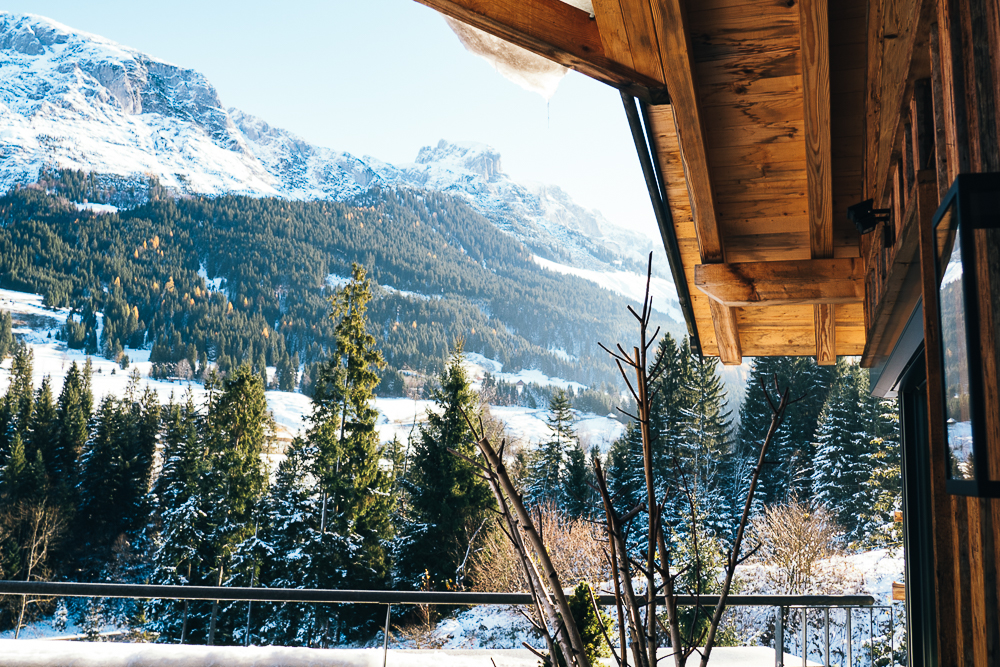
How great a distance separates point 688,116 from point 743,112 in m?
0.27

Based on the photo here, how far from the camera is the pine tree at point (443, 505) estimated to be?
18766 mm

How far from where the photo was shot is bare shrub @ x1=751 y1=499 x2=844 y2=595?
17438 mm

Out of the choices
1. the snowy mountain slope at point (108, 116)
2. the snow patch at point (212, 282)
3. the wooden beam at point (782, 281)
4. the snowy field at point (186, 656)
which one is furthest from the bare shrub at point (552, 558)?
Answer: the snowy mountain slope at point (108, 116)

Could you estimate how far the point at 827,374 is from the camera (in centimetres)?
2764

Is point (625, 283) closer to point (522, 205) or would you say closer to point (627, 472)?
point (522, 205)

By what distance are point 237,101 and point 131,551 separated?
160 meters

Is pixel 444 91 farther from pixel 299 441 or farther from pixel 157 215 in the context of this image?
pixel 299 441

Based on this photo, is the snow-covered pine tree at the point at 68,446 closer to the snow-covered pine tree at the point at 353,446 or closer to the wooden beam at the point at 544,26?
the snow-covered pine tree at the point at 353,446

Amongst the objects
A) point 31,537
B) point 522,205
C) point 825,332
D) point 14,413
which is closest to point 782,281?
point 825,332

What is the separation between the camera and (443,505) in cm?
1906

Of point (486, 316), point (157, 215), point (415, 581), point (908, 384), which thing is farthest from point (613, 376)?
point (908, 384)

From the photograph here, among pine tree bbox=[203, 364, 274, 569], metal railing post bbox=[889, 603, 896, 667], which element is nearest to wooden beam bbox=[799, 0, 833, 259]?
metal railing post bbox=[889, 603, 896, 667]

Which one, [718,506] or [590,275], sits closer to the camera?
[718,506]

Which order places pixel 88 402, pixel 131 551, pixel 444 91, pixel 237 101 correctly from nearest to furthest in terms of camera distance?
pixel 131 551
pixel 88 402
pixel 444 91
pixel 237 101
